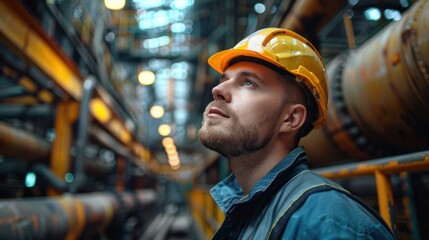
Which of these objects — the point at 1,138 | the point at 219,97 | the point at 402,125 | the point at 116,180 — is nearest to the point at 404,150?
the point at 402,125

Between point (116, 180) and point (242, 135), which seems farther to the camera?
point (116, 180)

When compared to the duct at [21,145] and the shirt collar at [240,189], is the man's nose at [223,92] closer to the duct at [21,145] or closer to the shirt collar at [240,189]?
the shirt collar at [240,189]

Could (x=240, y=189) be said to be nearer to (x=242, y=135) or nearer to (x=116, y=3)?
(x=242, y=135)

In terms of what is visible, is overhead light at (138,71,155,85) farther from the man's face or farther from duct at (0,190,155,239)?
the man's face

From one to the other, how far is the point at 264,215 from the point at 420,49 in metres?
0.87

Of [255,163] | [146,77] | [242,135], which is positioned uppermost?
[146,77]

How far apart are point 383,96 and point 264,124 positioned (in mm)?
692

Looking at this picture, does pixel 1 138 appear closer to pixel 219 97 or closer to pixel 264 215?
pixel 219 97

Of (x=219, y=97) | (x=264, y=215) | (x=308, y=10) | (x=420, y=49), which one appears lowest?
(x=264, y=215)

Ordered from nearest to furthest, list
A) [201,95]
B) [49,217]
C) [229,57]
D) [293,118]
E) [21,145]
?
[293,118]
[229,57]
[49,217]
[21,145]
[201,95]

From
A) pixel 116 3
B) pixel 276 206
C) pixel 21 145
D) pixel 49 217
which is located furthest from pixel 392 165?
pixel 116 3

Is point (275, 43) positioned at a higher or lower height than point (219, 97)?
higher

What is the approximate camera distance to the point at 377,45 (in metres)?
1.65

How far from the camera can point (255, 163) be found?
1331mm
